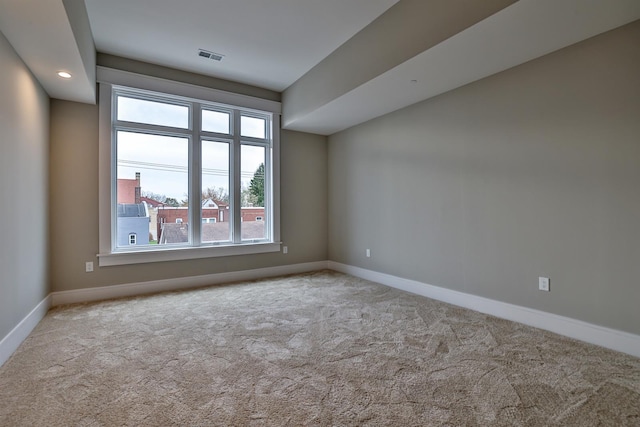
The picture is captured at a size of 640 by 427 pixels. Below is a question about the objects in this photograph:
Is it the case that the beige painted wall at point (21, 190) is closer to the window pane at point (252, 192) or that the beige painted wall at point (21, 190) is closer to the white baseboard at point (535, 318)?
the window pane at point (252, 192)

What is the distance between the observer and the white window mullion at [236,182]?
467 centimetres

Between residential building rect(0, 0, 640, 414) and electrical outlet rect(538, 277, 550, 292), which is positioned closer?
residential building rect(0, 0, 640, 414)

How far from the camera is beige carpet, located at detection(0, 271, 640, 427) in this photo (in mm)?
1635

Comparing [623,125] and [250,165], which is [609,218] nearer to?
[623,125]

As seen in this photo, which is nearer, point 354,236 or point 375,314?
point 375,314

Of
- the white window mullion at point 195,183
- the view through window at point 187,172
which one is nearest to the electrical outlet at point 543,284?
the view through window at point 187,172

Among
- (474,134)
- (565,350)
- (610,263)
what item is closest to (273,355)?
(565,350)

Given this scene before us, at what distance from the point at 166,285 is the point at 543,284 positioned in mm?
4252

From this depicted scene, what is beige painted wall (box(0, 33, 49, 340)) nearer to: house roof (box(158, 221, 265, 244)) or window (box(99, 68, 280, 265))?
window (box(99, 68, 280, 265))

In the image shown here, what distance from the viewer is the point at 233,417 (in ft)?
5.30

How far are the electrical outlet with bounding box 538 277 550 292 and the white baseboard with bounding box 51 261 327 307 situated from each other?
332 centimetres

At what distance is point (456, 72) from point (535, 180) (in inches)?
49.0

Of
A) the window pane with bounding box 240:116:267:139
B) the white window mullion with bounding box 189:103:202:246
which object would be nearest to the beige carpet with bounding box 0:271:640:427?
the white window mullion with bounding box 189:103:202:246

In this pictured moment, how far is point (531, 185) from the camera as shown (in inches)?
111
